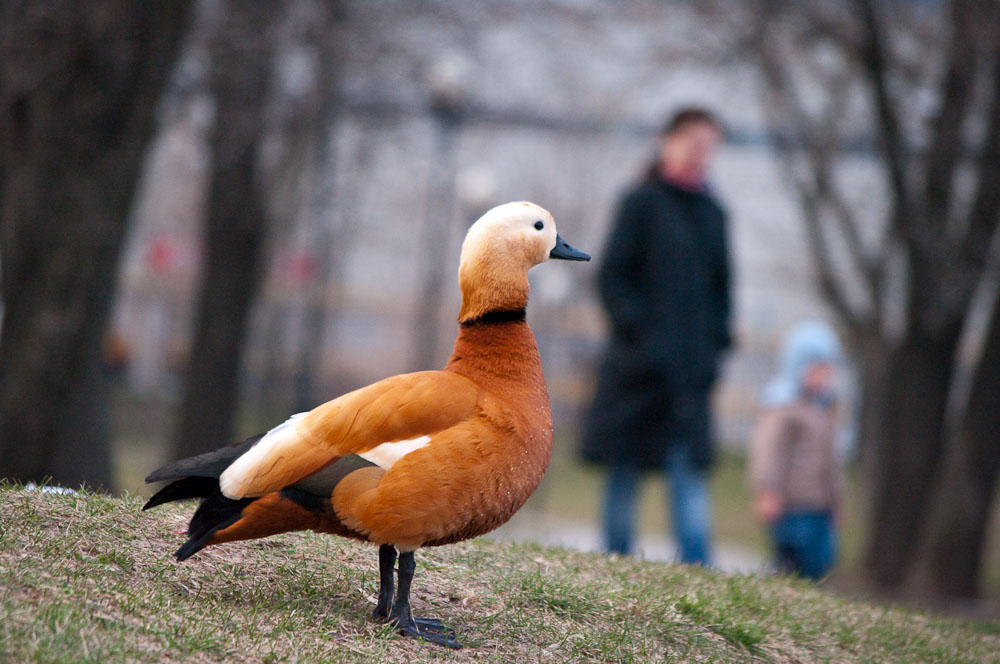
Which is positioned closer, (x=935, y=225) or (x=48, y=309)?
(x=48, y=309)

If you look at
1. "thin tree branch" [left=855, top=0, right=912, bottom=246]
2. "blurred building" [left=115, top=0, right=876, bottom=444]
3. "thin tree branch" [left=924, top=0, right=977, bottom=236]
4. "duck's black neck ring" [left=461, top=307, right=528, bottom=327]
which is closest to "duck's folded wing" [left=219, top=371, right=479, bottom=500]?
"duck's black neck ring" [left=461, top=307, right=528, bottom=327]

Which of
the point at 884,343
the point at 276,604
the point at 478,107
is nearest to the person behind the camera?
the point at 276,604

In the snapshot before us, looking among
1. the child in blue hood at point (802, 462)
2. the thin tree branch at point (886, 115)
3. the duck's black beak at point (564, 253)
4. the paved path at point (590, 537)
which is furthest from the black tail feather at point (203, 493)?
the paved path at point (590, 537)

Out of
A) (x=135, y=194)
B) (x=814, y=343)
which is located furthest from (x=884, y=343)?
(x=135, y=194)

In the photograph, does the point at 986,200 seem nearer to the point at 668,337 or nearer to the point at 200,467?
the point at 668,337

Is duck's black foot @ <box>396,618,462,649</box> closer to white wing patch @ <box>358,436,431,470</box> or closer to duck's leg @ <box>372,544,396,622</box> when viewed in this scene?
duck's leg @ <box>372,544,396,622</box>

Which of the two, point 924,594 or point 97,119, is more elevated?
point 97,119

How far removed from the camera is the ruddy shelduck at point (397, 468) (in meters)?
3.44

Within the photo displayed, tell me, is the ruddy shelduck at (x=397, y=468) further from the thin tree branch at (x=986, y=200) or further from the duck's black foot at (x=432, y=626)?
the thin tree branch at (x=986, y=200)

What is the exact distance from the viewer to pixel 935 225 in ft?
34.2

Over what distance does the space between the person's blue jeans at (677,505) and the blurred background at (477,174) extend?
3.95 feet

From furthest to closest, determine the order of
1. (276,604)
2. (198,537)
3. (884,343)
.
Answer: (884,343), (276,604), (198,537)

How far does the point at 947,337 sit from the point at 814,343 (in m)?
3.47

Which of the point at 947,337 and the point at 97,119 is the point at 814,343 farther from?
the point at 97,119
